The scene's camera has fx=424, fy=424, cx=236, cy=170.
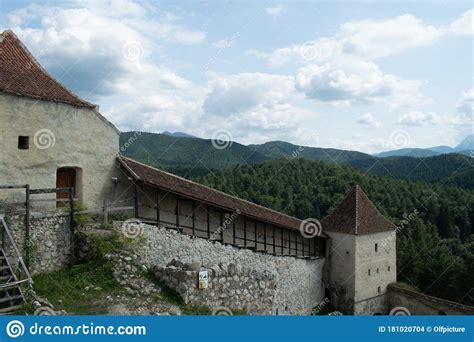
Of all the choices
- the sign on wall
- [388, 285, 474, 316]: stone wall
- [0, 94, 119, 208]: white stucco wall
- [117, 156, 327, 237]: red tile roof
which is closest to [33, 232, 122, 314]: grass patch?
the sign on wall

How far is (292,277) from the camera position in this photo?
2112cm

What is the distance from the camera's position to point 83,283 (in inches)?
409

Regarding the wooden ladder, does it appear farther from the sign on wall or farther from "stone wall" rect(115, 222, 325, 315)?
the sign on wall

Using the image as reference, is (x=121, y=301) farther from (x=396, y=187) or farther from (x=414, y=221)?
(x=396, y=187)

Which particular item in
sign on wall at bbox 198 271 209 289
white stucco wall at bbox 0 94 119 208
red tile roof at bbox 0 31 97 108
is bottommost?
sign on wall at bbox 198 271 209 289

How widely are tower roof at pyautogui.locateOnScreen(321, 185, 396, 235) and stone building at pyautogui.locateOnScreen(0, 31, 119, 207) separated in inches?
591

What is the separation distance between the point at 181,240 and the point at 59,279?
4.71 metres

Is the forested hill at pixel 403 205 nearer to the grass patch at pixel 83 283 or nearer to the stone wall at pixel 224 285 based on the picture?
the stone wall at pixel 224 285

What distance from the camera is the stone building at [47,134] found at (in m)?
12.2

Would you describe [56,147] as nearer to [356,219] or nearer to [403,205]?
[356,219]

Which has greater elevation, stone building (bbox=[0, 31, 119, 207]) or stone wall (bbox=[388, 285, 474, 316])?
stone building (bbox=[0, 31, 119, 207])

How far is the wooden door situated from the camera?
14.0m

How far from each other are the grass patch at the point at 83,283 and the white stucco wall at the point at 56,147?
2.95 metres

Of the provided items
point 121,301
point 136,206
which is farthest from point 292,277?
point 121,301
